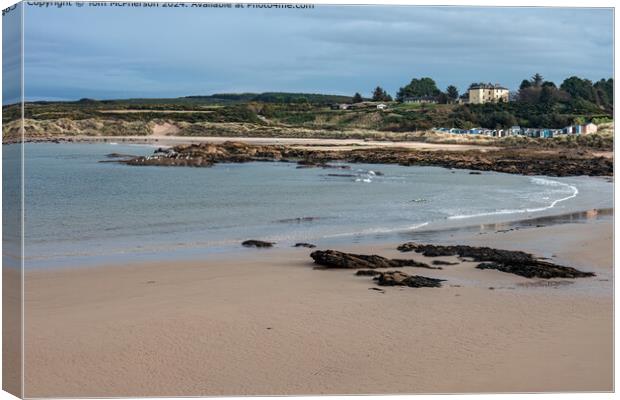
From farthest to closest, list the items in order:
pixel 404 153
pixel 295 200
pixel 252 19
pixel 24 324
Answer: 1. pixel 404 153
2. pixel 295 200
3. pixel 252 19
4. pixel 24 324

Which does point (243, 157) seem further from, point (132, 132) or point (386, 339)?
point (386, 339)

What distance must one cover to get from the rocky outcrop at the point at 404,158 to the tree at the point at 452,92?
0.57 metres

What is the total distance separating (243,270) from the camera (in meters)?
7.20

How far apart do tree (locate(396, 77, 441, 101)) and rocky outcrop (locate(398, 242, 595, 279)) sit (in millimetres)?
1284

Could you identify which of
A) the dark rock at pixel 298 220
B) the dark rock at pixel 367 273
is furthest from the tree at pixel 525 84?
the dark rock at pixel 298 220

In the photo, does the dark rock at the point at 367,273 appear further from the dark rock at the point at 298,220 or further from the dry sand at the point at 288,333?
the dark rock at the point at 298,220

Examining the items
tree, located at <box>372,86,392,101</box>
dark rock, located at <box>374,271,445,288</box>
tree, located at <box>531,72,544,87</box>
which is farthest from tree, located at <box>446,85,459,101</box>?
dark rock, located at <box>374,271,445,288</box>

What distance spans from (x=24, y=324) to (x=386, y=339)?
2632mm

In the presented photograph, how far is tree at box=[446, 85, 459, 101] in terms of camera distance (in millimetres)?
7613

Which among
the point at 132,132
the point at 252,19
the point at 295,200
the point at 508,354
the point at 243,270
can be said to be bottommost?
the point at 508,354

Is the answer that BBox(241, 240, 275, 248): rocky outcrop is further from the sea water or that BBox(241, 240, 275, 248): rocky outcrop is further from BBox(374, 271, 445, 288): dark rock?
BBox(374, 271, 445, 288): dark rock

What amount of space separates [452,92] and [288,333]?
253cm

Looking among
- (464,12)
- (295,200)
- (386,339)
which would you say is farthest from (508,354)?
(464,12)

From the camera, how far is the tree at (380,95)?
7.61m
